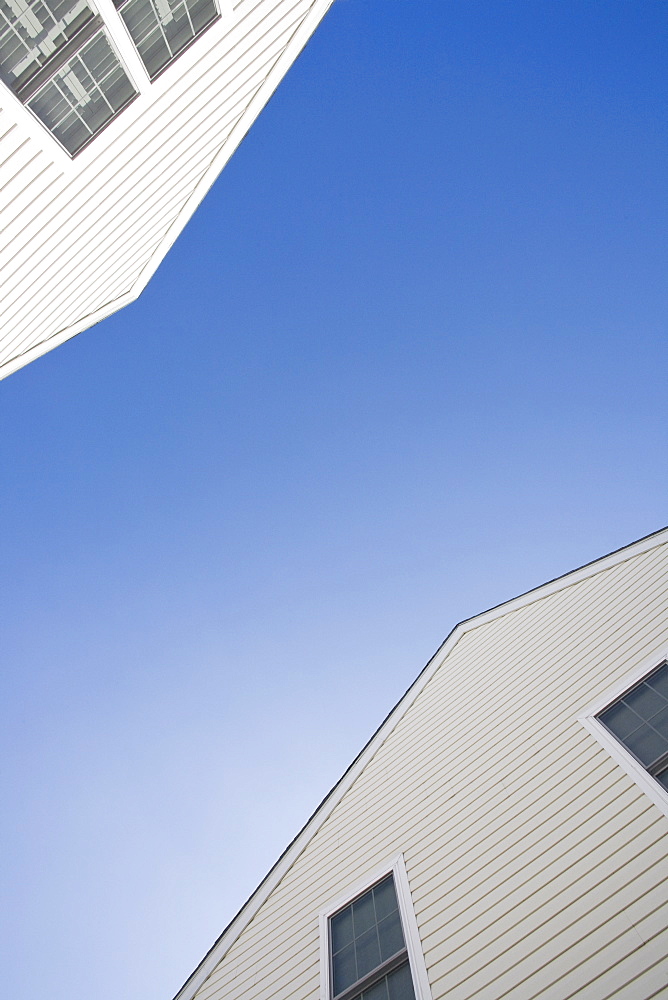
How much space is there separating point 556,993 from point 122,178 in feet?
33.3

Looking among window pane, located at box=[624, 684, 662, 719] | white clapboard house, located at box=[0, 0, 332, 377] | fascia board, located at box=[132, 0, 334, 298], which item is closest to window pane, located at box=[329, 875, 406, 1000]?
window pane, located at box=[624, 684, 662, 719]

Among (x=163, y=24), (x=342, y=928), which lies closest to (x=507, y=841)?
(x=342, y=928)

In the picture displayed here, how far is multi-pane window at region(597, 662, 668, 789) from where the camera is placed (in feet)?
17.8

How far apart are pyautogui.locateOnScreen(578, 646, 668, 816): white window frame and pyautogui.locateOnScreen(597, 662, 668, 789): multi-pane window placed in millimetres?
46

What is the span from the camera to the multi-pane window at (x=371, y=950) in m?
5.32

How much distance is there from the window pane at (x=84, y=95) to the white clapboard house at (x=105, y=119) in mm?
13

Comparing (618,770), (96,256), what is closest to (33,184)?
(96,256)

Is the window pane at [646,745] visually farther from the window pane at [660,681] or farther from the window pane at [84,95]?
the window pane at [84,95]

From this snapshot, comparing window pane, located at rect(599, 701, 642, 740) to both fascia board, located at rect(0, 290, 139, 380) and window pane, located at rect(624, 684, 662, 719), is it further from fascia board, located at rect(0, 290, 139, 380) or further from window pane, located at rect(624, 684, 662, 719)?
fascia board, located at rect(0, 290, 139, 380)

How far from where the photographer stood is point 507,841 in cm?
576

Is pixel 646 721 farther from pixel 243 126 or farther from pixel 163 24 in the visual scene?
pixel 243 126

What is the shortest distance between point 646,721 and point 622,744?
37 centimetres

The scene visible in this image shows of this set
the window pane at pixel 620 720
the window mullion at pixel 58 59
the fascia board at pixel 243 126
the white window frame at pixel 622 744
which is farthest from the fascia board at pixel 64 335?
the window pane at pixel 620 720

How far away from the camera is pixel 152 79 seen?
6.46m
